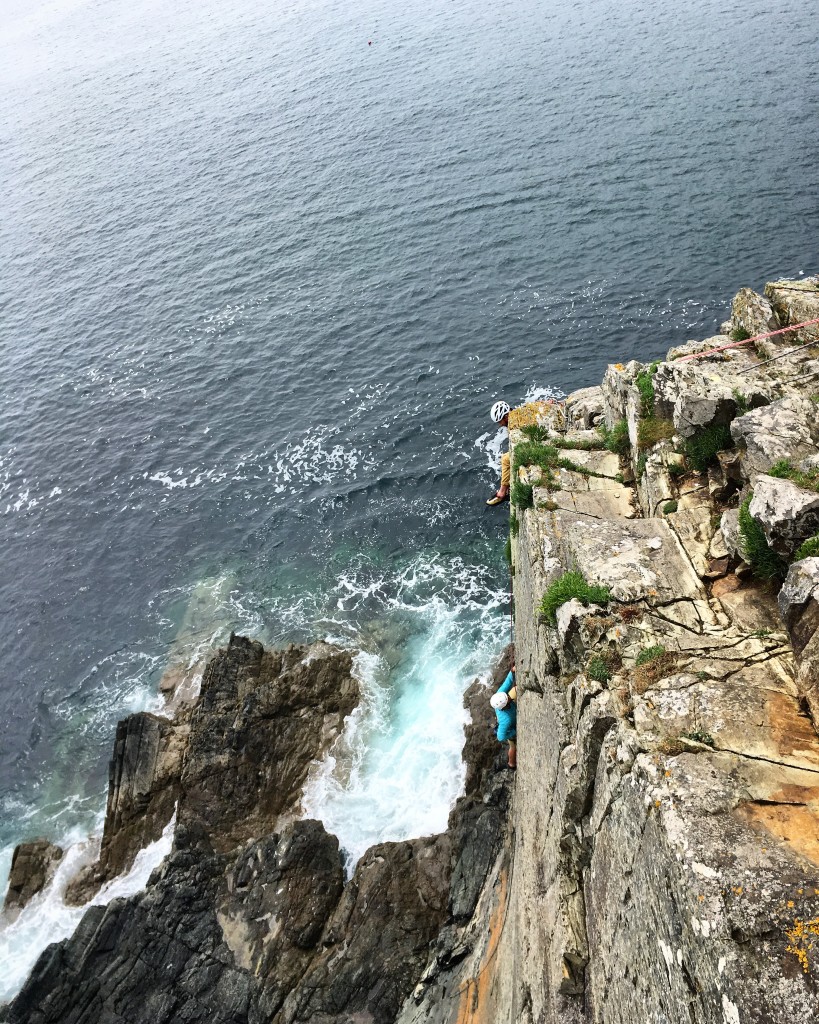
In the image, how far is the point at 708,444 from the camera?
1616 cm

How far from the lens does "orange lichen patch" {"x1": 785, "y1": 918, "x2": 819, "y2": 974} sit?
7115 mm

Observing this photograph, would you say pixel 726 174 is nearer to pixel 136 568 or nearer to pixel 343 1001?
pixel 136 568

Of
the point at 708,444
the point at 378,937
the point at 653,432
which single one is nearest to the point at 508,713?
the point at 378,937

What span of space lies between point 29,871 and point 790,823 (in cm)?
2747

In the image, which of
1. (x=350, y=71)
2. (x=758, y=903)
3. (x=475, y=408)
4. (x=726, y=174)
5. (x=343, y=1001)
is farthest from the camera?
(x=350, y=71)

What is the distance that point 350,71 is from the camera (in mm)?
89750

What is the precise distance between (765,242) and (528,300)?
1608 cm

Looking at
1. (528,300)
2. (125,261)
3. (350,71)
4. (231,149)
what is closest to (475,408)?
(528,300)

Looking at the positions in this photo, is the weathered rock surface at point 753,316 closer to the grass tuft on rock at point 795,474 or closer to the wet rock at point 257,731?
the grass tuft on rock at point 795,474

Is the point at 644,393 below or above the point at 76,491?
above

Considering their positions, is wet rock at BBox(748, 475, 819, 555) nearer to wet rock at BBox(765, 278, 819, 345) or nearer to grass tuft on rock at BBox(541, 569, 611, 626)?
grass tuft on rock at BBox(541, 569, 611, 626)

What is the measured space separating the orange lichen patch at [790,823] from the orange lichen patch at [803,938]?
0.86m

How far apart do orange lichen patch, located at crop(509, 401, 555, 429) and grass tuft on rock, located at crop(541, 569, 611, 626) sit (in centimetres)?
1485

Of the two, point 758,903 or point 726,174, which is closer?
point 758,903
